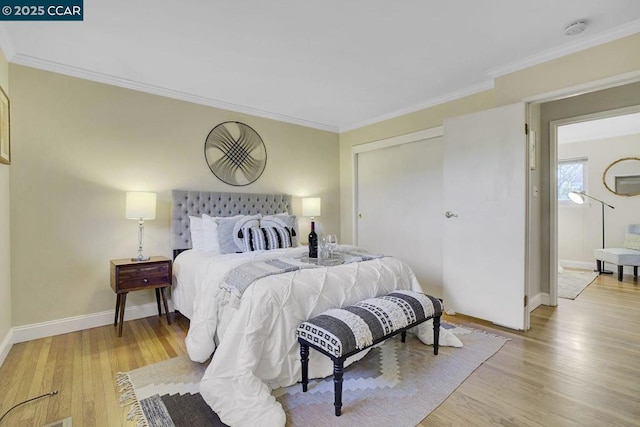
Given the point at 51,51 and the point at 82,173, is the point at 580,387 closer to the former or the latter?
the point at 82,173

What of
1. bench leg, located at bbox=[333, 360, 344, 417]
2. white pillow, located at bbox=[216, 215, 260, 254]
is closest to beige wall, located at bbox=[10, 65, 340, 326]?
white pillow, located at bbox=[216, 215, 260, 254]

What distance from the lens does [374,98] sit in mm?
3785

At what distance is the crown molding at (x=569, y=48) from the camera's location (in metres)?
2.31

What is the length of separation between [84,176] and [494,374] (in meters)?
3.86

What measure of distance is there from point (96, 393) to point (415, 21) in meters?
3.26

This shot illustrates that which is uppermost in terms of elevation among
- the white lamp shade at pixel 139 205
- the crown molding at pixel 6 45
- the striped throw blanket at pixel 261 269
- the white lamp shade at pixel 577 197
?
the crown molding at pixel 6 45

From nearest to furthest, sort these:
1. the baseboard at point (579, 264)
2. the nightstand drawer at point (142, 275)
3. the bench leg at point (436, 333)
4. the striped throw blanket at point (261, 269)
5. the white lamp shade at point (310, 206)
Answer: the striped throw blanket at point (261, 269), the bench leg at point (436, 333), the nightstand drawer at point (142, 275), the white lamp shade at point (310, 206), the baseboard at point (579, 264)

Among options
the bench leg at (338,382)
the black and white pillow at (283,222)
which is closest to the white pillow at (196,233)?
the black and white pillow at (283,222)

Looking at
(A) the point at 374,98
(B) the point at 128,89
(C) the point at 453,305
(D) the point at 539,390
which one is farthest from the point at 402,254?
(B) the point at 128,89

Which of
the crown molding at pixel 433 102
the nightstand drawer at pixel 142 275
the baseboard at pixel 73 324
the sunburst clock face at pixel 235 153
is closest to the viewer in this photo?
the baseboard at pixel 73 324

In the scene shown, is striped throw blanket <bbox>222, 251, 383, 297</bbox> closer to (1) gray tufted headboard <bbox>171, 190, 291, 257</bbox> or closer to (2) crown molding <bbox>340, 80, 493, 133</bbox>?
(1) gray tufted headboard <bbox>171, 190, 291, 257</bbox>

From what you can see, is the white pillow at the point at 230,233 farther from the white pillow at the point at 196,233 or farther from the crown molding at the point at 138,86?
the crown molding at the point at 138,86

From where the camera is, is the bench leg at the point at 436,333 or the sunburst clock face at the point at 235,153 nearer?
the bench leg at the point at 436,333

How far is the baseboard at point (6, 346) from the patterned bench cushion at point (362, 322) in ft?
7.50
